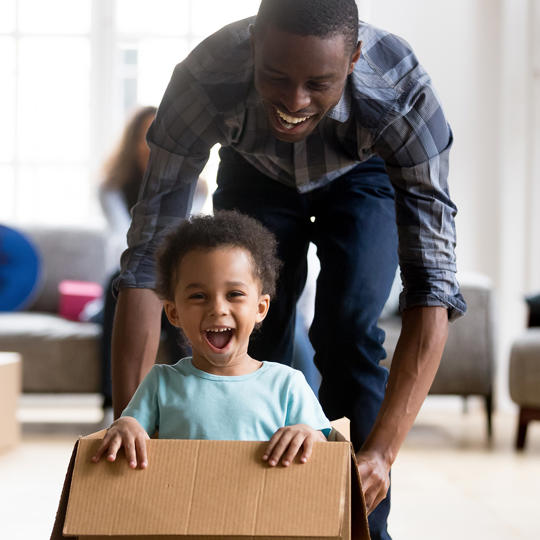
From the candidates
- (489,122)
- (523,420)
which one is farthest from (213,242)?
(489,122)

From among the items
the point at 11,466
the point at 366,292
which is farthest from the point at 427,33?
the point at 366,292

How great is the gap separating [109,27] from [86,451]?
363cm

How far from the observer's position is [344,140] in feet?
4.92

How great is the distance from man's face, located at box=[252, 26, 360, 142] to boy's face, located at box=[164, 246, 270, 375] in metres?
0.22

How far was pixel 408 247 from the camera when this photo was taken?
1426 mm

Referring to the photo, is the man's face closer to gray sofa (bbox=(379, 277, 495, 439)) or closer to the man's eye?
the man's eye

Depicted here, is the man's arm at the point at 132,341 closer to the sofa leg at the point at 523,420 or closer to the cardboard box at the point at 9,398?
the cardboard box at the point at 9,398

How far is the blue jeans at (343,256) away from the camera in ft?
5.32

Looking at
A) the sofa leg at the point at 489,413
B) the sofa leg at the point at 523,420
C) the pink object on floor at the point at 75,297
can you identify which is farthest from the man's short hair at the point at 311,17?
the pink object on floor at the point at 75,297

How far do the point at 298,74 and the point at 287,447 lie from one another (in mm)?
472

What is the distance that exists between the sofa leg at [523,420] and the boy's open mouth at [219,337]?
2.11 meters

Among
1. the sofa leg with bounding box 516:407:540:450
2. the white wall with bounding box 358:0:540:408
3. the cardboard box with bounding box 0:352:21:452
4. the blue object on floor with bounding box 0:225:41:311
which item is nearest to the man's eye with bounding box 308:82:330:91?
the cardboard box with bounding box 0:352:21:452

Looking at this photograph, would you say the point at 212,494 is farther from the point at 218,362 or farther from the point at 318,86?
the point at 318,86

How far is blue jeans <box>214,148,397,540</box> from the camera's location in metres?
1.62
